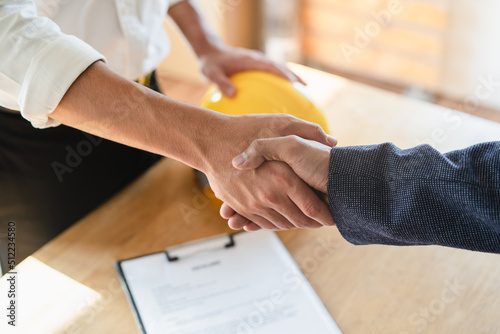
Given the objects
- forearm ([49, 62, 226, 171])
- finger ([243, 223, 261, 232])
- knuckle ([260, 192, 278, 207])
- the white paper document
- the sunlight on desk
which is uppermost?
forearm ([49, 62, 226, 171])

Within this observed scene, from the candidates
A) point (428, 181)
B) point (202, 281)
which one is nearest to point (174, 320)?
point (202, 281)

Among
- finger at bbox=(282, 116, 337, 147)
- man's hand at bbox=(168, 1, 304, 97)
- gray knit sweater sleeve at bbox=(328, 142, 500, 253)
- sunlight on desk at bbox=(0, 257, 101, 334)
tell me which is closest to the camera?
gray knit sweater sleeve at bbox=(328, 142, 500, 253)

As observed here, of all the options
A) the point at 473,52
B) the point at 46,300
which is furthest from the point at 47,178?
the point at 473,52

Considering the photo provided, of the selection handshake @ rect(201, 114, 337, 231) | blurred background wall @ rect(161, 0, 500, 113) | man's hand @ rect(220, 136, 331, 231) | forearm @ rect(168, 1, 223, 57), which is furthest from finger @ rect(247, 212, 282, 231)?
blurred background wall @ rect(161, 0, 500, 113)

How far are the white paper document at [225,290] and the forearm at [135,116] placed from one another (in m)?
0.19

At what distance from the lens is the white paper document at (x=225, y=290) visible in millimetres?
961

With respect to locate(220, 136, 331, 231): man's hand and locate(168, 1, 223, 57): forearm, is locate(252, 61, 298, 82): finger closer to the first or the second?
locate(168, 1, 223, 57): forearm

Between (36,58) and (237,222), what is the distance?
47 centimetres

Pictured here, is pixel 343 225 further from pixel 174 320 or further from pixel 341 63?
pixel 341 63

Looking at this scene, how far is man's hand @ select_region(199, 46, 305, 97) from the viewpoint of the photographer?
1.27 metres

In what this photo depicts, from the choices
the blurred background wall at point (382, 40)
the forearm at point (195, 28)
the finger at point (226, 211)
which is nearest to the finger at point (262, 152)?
the finger at point (226, 211)

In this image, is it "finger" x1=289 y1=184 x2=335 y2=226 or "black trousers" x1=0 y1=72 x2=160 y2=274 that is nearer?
"finger" x1=289 y1=184 x2=335 y2=226

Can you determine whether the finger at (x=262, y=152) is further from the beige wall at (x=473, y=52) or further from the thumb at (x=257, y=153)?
the beige wall at (x=473, y=52)

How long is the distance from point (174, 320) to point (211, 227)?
0.25 metres
